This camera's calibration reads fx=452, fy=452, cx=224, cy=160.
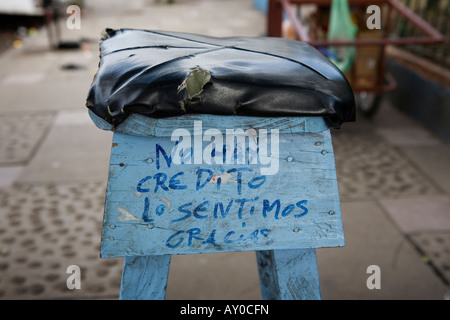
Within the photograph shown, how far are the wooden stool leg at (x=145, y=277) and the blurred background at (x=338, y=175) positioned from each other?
112cm

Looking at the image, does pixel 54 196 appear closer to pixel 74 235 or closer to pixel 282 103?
pixel 74 235

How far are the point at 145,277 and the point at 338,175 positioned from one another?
2.82m

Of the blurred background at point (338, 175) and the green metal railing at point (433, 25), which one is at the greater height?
the green metal railing at point (433, 25)

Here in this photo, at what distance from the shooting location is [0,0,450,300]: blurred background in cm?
270

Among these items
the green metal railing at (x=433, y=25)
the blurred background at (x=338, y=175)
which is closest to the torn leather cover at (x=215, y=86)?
the blurred background at (x=338, y=175)

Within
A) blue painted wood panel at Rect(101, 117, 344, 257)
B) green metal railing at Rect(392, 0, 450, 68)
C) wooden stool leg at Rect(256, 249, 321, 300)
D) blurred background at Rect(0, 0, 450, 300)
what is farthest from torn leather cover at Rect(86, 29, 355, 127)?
green metal railing at Rect(392, 0, 450, 68)

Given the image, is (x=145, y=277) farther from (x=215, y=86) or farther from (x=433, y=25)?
(x=433, y=25)

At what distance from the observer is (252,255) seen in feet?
9.83

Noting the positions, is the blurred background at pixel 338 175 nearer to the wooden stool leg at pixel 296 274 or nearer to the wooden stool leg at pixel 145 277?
the wooden stool leg at pixel 296 274

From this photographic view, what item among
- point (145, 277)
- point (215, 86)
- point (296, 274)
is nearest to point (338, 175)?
point (296, 274)

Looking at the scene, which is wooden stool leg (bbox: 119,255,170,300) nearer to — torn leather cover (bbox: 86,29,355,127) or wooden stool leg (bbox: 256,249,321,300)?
wooden stool leg (bbox: 256,249,321,300)

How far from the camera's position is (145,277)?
4.93 ft

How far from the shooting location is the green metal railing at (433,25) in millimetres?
4902

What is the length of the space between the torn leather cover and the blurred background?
127 centimetres
